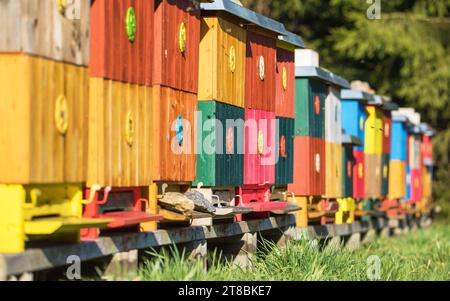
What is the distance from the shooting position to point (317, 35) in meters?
38.0

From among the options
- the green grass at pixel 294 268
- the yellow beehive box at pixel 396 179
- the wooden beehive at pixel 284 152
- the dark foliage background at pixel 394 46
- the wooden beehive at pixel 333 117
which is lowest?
the green grass at pixel 294 268

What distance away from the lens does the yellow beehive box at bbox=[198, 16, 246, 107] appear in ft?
41.4

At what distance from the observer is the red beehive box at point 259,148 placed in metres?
14.1

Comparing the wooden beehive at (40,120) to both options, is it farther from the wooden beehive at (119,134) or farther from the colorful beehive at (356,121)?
the colorful beehive at (356,121)

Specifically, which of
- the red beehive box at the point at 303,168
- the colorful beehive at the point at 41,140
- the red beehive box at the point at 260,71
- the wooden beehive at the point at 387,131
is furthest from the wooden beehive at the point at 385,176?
the colorful beehive at the point at 41,140

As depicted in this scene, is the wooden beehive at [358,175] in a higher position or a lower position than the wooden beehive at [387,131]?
lower

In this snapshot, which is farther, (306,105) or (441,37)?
(441,37)

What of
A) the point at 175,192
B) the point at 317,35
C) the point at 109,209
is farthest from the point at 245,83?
the point at 317,35

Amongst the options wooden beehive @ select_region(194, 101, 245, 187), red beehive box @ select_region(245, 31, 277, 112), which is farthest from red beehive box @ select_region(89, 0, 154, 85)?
red beehive box @ select_region(245, 31, 277, 112)

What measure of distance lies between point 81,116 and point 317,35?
2922 centimetres

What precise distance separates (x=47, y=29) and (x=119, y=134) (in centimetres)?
157

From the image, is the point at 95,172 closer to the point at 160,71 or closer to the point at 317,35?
the point at 160,71

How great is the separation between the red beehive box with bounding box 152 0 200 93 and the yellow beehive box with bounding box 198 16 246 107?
26cm

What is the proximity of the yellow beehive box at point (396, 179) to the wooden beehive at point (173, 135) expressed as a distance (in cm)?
1351
